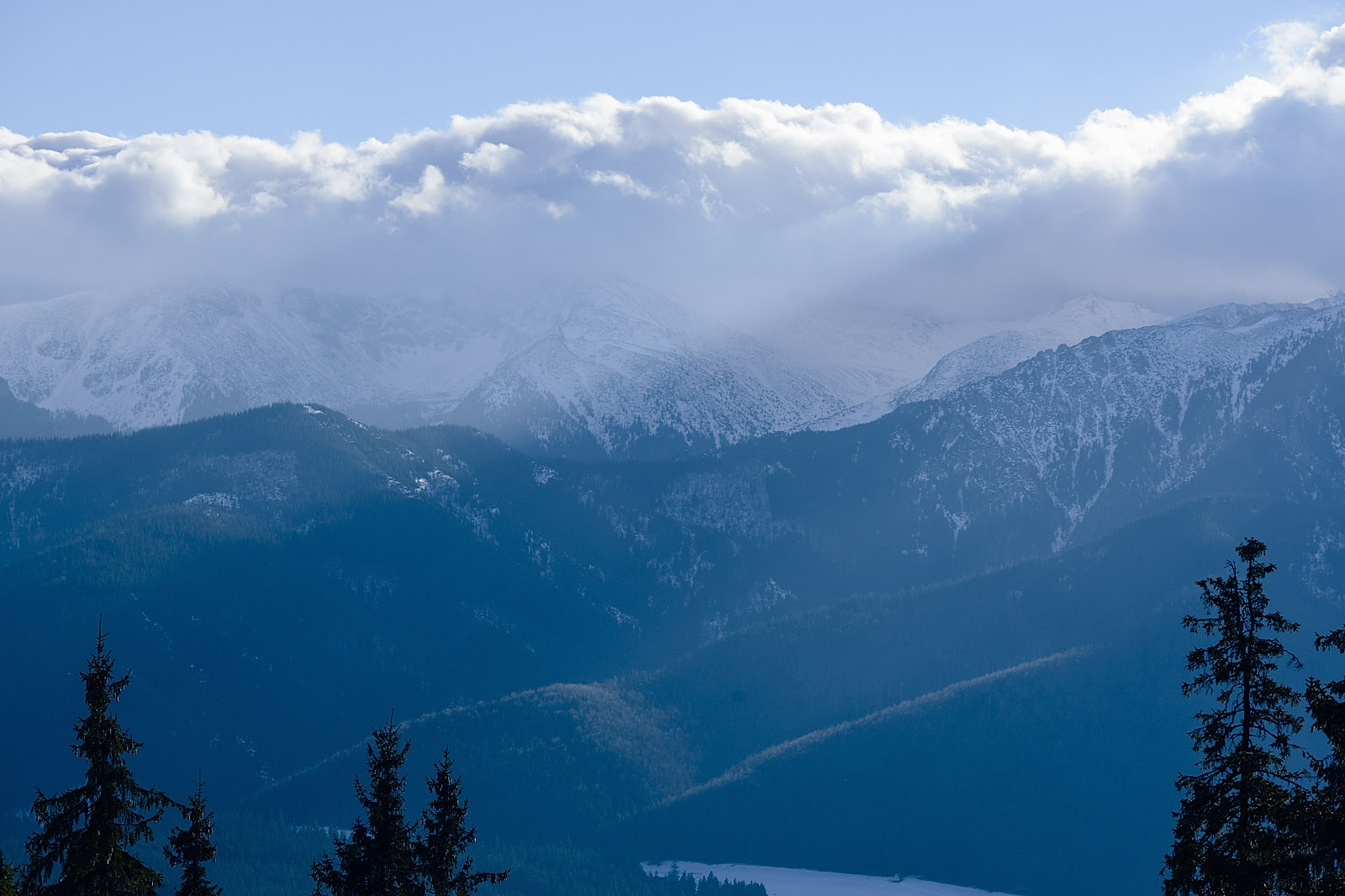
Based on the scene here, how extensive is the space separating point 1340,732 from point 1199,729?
6.98m

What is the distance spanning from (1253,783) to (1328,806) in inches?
154

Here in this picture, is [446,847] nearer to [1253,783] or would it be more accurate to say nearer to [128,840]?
[128,840]

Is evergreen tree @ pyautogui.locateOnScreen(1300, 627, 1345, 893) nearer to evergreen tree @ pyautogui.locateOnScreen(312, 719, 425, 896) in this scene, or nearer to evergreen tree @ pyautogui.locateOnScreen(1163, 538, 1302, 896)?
evergreen tree @ pyautogui.locateOnScreen(1163, 538, 1302, 896)

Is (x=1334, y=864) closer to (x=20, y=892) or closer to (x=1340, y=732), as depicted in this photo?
(x=1340, y=732)

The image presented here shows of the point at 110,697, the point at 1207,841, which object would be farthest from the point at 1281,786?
the point at 110,697

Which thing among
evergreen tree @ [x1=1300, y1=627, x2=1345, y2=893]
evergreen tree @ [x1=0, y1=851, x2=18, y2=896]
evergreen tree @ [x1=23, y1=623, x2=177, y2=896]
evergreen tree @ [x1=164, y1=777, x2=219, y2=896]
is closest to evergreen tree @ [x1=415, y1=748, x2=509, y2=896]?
evergreen tree @ [x1=164, y1=777, x2=219, y2=896]

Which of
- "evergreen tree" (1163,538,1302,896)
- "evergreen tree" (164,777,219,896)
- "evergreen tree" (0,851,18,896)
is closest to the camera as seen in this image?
"evergreen tree" (1163,538,1302,896)

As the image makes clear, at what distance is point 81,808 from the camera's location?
53750 mm

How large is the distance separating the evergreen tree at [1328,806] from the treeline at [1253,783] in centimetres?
3

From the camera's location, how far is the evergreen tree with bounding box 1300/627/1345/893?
44531 mm

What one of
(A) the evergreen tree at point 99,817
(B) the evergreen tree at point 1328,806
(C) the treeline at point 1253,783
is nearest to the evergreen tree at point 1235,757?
(C) the treeline at point 1253,783

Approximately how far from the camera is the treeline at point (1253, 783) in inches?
1786

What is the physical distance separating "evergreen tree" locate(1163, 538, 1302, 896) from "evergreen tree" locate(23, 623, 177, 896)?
108 ft

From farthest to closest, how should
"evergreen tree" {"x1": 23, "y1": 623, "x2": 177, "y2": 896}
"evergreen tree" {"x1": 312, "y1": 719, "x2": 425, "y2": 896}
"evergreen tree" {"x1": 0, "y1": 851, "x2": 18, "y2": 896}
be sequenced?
1. "evergreen tree" {"x1": 312, "y1": 719, "x2": 425, "y2": 896}
2. "evergreen tree" {"x1": 0, "y1": 851, "x2": 18, "y2": 896}
3. "evergreen tree" {"x1": 23, "y1": 623, "x2": 177, "y2": 896}
